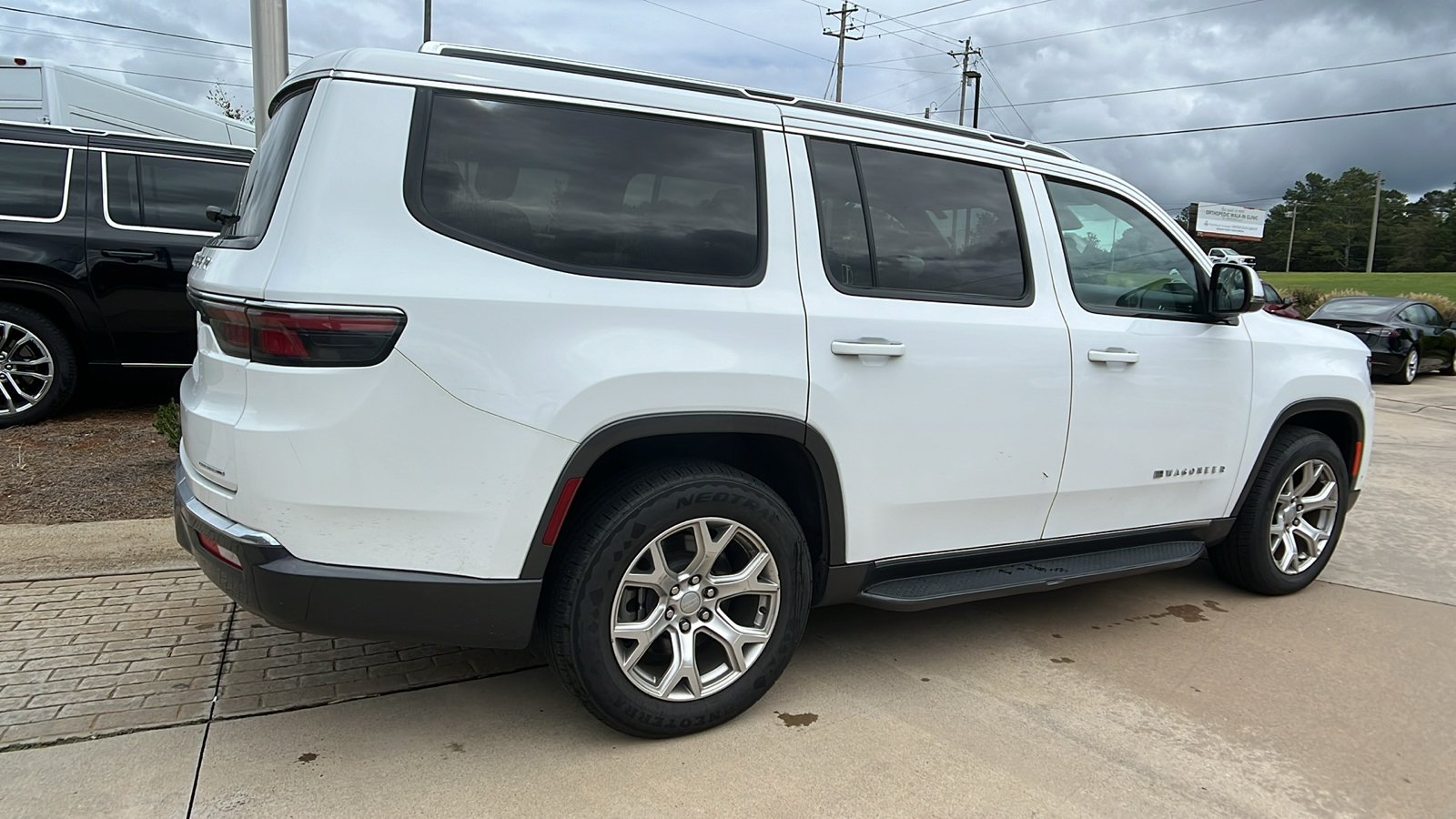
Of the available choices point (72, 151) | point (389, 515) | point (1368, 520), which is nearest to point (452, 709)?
point (389, 515)

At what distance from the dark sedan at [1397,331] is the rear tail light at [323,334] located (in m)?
17.2

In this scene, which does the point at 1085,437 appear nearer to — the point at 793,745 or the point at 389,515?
the point at 793,745

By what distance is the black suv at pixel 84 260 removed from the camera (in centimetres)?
583

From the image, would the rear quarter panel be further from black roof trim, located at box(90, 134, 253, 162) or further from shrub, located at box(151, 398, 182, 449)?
black roof trim, located at box(90, 134, 253, 162)

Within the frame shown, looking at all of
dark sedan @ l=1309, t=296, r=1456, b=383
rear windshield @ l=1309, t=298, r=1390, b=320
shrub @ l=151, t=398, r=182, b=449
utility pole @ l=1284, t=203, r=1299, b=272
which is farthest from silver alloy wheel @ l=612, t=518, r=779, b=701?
utility pole @ l=1284, t=203, r=1299, b=272

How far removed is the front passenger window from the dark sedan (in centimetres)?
1414

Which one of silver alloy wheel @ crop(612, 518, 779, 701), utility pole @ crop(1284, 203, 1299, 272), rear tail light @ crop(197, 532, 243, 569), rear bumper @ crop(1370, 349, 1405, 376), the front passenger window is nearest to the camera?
rear tail light @ crop(197, 532, 243, 569)

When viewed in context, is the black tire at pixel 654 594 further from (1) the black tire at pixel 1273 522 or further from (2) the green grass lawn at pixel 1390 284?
(2) the green grass lawn at pixel 1390 284

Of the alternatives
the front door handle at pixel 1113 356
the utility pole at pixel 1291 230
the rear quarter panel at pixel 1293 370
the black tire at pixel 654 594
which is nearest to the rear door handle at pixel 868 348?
the black tire at pixel 654 594

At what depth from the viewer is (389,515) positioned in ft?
7.77

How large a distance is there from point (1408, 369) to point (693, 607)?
18099 millimetres

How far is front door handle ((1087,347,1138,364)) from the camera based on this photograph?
11.5 ft

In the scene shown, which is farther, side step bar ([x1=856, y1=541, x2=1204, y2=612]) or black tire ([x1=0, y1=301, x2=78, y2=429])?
black tire ([x1=0, y1=301, x2=78, y2=429])

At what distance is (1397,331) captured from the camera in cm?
1572
